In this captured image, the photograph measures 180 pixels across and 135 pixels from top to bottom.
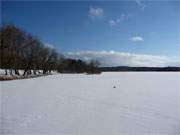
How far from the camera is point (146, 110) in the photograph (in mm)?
9625

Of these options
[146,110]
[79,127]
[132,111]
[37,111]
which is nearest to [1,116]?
[37,111]

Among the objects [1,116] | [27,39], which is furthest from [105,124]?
[27,39]

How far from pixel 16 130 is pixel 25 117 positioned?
1.65 metres

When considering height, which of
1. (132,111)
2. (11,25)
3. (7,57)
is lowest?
(132,111)

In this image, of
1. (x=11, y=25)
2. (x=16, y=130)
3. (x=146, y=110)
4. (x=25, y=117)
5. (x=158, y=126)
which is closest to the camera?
(x=16, y=130)

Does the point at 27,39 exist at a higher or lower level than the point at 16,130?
higher

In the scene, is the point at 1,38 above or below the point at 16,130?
above

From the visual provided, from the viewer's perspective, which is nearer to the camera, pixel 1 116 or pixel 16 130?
pixel 16 130

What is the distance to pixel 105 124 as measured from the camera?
720cm

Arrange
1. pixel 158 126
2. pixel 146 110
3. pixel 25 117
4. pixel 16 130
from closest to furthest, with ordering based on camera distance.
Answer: pixel 16 130 → pixel 158 126 → pixel 25 117 → pixel 146 110

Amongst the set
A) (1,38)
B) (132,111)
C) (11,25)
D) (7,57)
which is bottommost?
(132,111)

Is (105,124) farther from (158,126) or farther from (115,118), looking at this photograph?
(158,126)

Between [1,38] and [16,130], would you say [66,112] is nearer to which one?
[16,130]

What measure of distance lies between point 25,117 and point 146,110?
4.67 m
